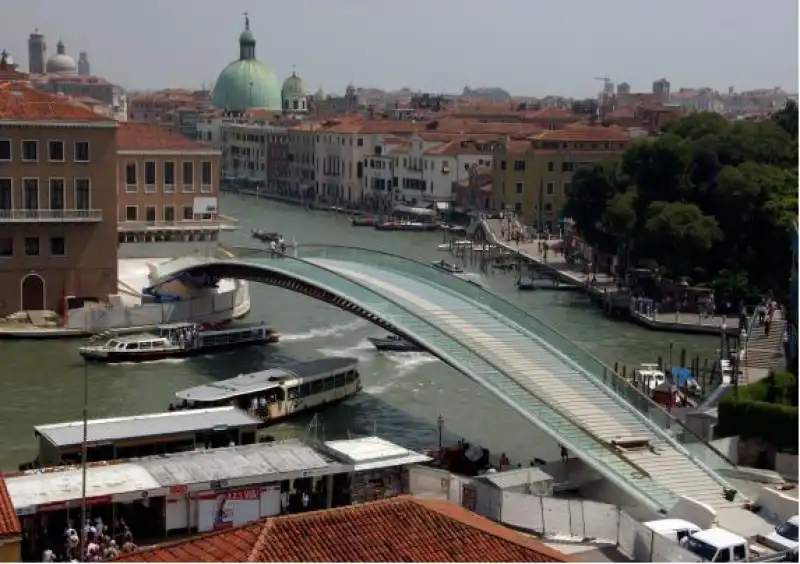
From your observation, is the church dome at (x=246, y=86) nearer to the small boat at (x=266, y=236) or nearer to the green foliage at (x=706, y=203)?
the small boat at (x=266, y=236)

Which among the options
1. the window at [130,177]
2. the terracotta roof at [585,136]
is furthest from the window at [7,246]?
the terracotta roof at [585,136]

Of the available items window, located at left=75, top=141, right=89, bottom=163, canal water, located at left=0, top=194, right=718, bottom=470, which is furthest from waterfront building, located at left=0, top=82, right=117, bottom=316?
canal water, located at left=0, top=194, right=718, bottom=470

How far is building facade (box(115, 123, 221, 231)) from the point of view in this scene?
1177 centimetres

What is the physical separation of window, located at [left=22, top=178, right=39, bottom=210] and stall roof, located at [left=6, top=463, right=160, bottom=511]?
5.11 meters

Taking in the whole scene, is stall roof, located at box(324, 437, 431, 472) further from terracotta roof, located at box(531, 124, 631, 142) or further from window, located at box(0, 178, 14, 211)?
terracotta roof, located at box(531, 124, 631, 142)

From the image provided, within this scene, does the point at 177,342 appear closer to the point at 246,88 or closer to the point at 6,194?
the point at 6,194

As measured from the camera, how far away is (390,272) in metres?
7.56

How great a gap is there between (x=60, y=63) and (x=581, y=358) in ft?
110

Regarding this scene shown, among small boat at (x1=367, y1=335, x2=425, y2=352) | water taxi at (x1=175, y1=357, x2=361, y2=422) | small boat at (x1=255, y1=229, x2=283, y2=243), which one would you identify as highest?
water taxi at (x1=175, y1=357, x2=361, y2=422)

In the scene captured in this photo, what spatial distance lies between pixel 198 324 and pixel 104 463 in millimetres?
4075

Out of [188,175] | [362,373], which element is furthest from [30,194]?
[362,373]

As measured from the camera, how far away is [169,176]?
39.2ft

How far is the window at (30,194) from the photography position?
1000cm

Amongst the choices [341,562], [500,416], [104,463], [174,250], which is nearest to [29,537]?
[104,463]
